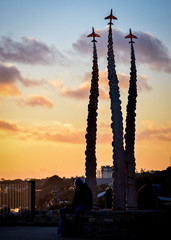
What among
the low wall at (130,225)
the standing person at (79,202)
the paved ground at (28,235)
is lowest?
the paved ground at (28,235)

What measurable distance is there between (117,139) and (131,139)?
42.1 inches

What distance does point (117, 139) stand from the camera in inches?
762

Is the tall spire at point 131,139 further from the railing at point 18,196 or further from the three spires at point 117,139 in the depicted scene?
the railing at point 18,196

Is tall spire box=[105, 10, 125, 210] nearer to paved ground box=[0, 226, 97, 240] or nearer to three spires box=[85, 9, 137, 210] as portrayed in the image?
three spires box=[85, 9, 137, 210]

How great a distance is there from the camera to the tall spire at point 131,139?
19891 millimetres

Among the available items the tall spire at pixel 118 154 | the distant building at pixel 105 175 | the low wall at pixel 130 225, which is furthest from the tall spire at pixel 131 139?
the distant building at pixel 105 175

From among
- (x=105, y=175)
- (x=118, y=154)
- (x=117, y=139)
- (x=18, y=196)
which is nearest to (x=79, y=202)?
(x=118, y=154)

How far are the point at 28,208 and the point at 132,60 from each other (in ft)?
26.2

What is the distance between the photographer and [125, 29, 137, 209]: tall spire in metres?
19.9

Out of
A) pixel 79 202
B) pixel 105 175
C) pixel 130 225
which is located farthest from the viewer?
pixel 105 175

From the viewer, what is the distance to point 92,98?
68.3 ft

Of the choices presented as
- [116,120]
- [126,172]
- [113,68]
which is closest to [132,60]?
[113,68]

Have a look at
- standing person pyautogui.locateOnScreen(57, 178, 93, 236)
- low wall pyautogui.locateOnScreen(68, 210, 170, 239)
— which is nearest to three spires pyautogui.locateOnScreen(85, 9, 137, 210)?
standing person pyautogui.locateOnScreen(57, 178, 93, 236)

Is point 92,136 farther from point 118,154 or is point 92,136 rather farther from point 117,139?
point 118,154
